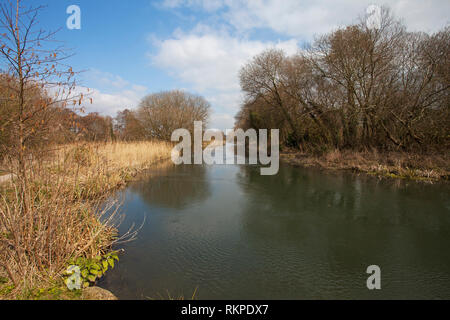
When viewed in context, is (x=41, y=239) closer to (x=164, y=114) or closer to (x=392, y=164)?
(x=392, y=164)

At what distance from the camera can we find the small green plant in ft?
8.39

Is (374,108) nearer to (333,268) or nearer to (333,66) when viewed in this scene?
(333,66)

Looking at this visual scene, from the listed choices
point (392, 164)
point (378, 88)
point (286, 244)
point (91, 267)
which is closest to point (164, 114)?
point (378, 88)

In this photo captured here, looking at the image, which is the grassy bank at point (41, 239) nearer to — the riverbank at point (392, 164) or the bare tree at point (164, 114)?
the riverbank at point (392, 164)

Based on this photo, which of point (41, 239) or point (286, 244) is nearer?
point (41, 239)

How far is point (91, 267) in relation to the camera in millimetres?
2771

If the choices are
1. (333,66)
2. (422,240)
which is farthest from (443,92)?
(422,240)

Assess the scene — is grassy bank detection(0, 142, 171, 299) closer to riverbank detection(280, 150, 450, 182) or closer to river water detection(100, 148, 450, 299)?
river water detection(100, 148, 450, 299)

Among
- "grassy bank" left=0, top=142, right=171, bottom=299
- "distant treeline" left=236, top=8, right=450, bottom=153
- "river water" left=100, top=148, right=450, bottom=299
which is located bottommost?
"river water" left=100, top=148, right=450, bottom=299

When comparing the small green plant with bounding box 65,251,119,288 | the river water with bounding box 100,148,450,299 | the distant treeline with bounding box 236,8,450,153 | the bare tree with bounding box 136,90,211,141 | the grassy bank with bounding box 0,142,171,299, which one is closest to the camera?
the grassy bank with bounding box 0,142,171,299

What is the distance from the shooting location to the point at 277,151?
19.0 metres

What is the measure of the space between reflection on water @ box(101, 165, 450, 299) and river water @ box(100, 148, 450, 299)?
13mm

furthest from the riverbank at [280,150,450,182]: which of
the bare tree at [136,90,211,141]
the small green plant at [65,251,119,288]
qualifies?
the bare tree at [136,90,211,141]

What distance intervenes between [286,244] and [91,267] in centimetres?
258
